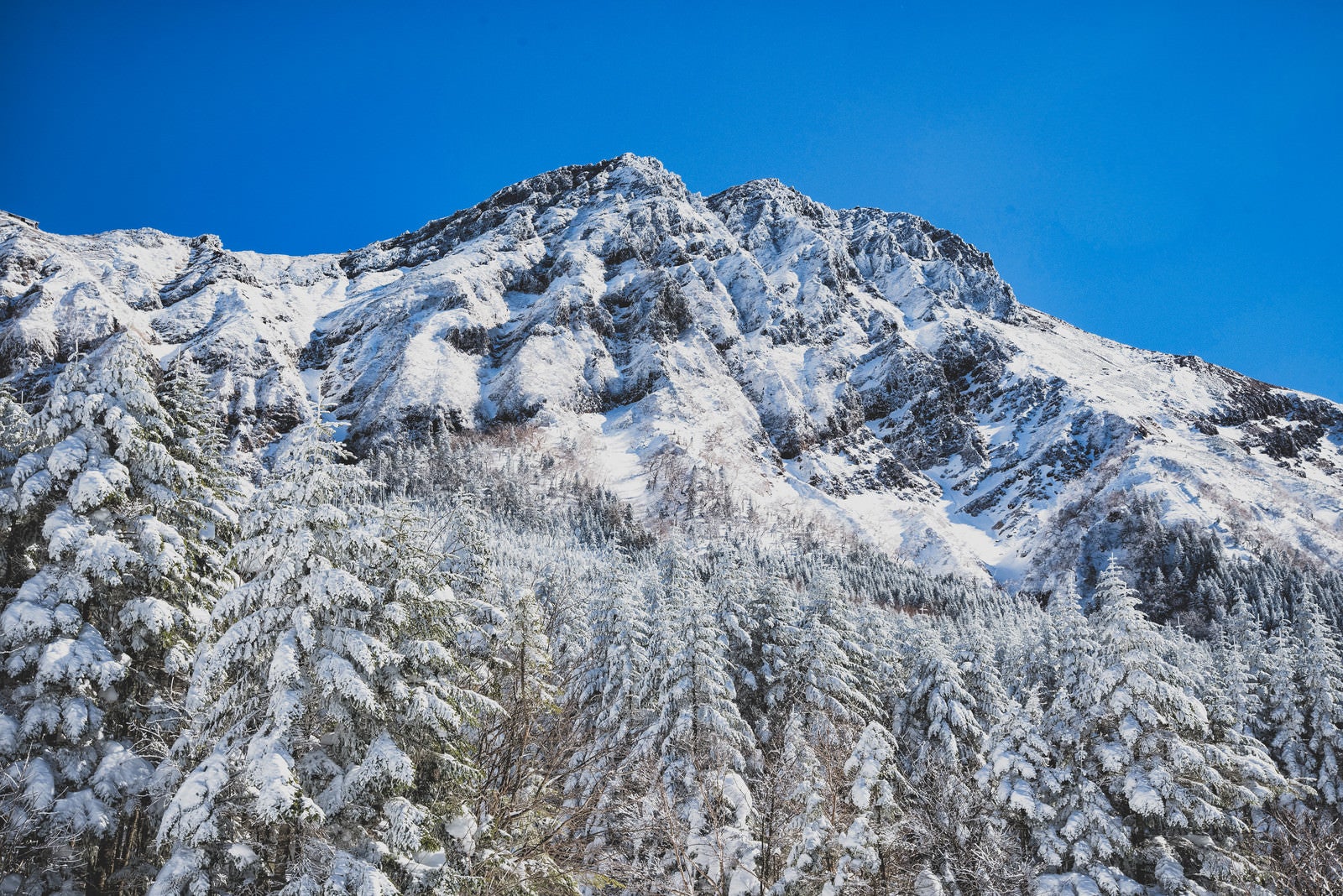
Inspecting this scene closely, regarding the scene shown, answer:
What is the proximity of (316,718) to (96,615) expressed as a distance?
5.72 metres

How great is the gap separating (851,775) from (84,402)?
19058 mm

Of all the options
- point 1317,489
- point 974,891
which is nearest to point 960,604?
point 1317,489

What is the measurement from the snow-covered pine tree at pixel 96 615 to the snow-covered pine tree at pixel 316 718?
1.63 meters

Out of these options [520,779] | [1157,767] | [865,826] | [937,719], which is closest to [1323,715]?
[937,719]

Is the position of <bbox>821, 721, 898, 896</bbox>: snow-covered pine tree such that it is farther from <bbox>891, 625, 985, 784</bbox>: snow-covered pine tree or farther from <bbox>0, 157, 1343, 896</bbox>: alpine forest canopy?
<bbox>891, 625, 985, 784</bbox>: snow-covered pine tree

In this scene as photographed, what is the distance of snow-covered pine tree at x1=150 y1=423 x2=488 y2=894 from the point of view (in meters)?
8.76

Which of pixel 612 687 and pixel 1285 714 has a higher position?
pixel 1285 714

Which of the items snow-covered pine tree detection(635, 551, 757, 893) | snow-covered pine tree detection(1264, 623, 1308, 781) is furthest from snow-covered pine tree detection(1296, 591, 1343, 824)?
snow-covered pine tree detection(635, 551, 757, 893)

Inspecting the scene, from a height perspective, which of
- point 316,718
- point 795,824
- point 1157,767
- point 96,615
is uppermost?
point 1157,767

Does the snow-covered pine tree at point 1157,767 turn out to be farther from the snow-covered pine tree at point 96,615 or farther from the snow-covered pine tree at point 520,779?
the snow-covered pine tree at point 96,615

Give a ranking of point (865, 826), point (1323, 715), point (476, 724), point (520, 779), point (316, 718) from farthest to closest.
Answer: point (1323, 715), point (865, 826), point (520, 779), point (476, 724), point (316, 718)

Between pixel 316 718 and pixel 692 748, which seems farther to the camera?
pixel 692 748

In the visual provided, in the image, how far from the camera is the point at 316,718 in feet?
32.7

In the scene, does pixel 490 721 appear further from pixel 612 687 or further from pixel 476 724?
pixel 612 687
